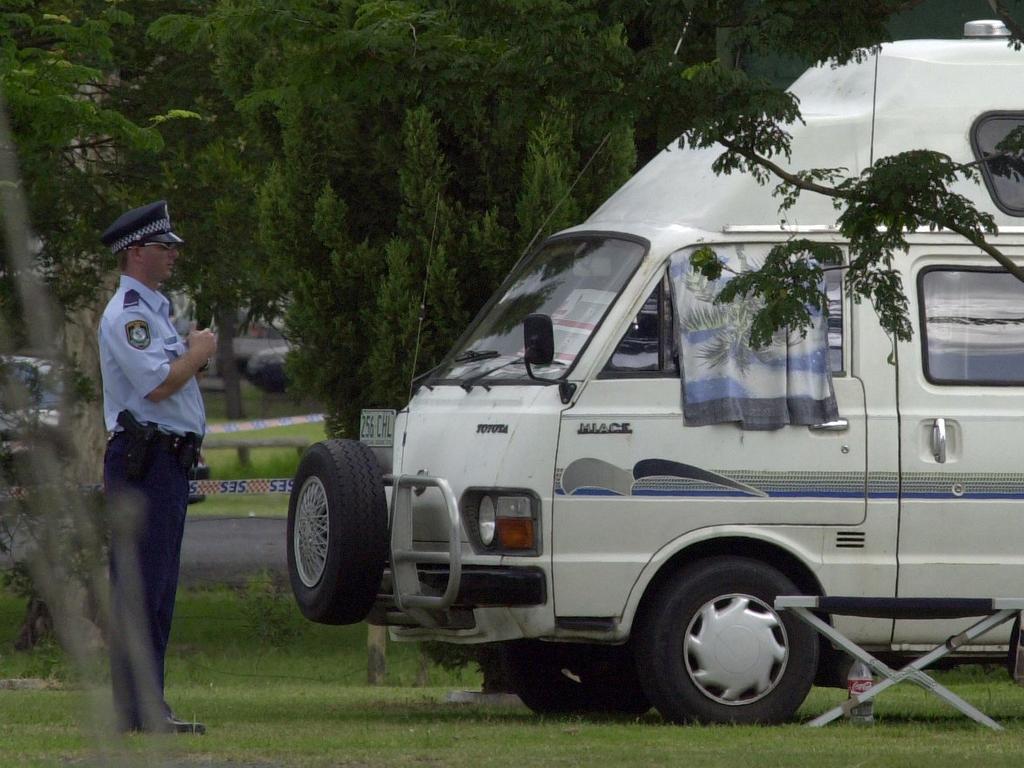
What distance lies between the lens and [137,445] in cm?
702

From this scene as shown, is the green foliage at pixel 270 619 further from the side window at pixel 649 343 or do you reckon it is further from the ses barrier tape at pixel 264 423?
the side window at pixel 649 343

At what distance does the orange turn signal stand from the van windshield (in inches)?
25.7

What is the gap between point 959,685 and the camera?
11.9 meters

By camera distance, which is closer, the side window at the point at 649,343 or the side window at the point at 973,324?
the side window at the point at 649,343

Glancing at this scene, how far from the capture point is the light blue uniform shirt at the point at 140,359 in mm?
7070

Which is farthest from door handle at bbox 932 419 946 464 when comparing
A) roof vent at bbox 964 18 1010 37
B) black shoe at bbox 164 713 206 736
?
black shoe at bbox 164 713 206 736

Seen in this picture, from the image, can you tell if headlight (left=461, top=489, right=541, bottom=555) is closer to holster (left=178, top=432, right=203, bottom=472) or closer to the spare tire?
the spare tire

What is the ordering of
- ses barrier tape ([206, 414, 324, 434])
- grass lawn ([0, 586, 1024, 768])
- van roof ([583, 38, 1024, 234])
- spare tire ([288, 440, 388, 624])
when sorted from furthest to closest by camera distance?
ses barrier tape ([206, 414, 324, 434]) < van roof ([583, 38, 1024, 234]) < spare tire ([288, 440, 388, 624]) < grass lawn ([0, 586, 1024, 768])

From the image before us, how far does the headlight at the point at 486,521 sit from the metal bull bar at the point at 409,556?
0.32 ft

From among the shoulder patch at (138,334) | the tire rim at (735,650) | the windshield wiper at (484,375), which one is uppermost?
the shoulder patch at (138,334)

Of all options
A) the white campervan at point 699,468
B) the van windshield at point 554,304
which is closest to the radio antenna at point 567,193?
the van windshield at point 554,304

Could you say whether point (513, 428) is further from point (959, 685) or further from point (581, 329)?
point (959, 685)

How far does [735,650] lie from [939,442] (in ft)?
4.17

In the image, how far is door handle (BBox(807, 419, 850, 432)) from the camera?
315 inches
